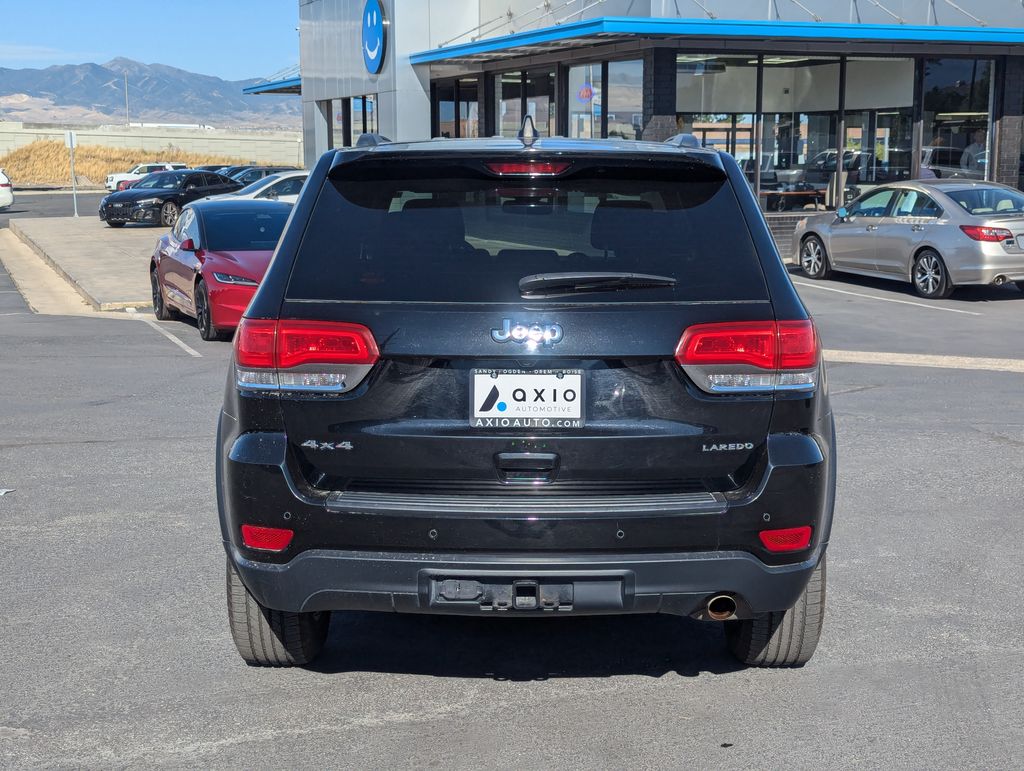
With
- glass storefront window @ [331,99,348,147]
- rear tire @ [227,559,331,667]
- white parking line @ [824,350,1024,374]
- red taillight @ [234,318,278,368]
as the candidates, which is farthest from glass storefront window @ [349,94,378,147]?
red taillight @ [234,318,278,368]

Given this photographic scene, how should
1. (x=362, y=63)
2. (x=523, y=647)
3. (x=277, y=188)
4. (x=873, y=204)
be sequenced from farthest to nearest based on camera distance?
(x=362, y=63) < (x=277, y=188) < (x=873, y=204) < (x=523, y=647)

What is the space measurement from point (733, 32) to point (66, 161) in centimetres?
6986

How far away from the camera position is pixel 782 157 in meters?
25.5

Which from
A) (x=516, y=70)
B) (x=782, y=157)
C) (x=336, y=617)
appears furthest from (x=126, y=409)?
(x=516, y=70)

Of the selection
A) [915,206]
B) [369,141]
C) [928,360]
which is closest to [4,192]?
[915,206]

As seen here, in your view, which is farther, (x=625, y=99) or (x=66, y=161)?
(x=66, y=161)

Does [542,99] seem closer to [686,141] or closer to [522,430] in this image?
[686,141]

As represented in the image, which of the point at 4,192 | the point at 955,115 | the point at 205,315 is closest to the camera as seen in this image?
the point at 205,315

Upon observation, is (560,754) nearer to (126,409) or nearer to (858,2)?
(126,409)

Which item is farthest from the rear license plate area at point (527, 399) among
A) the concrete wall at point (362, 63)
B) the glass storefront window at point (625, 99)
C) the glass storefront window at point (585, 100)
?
the concrete wall at point (362, 63)

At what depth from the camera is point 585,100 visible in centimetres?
2555

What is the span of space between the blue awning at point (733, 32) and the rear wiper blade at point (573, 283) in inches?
708

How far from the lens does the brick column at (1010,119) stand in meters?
25.6

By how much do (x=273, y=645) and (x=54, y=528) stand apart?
94.0 inches
